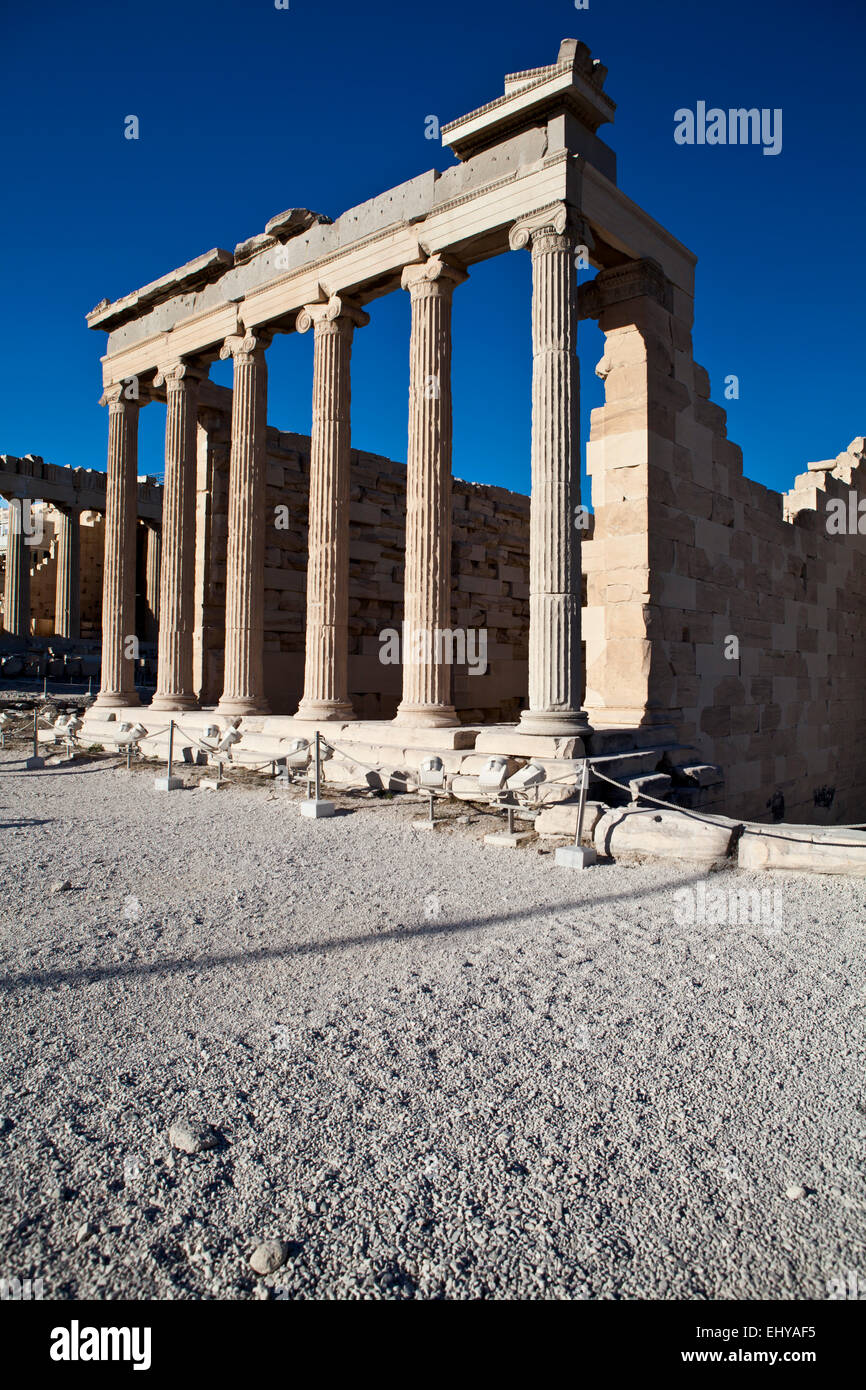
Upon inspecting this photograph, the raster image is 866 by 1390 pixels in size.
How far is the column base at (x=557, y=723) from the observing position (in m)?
9.35

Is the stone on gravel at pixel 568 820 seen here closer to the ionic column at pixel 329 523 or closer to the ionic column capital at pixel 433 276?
the ionic column at pixel 329 523

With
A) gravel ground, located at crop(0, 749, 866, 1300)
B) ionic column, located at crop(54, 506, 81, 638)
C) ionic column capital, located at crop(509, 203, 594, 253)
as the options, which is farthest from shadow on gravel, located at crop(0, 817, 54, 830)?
ionic column, located at crop(54, 506, 81, 638)

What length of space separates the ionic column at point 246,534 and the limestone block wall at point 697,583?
224 inches

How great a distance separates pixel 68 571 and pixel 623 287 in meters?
26.9

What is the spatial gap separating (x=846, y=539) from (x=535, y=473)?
9.58 m

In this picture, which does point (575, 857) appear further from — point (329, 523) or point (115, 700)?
point (115, 700)

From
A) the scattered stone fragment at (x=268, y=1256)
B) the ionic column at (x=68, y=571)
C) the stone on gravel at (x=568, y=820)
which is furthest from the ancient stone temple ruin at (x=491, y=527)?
the ionic column at (x=68, y=571)

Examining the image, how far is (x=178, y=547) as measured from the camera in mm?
15289

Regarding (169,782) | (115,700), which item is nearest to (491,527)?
(115,700)

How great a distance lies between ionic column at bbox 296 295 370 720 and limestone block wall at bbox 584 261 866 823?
147 inches

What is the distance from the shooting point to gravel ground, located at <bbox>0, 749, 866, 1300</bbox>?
2.34 m

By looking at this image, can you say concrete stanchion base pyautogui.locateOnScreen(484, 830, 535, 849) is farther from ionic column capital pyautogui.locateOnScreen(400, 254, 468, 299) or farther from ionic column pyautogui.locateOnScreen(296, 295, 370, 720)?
ionic column capital pyautogui.locateOnScreen(400, 254, 468, 299)

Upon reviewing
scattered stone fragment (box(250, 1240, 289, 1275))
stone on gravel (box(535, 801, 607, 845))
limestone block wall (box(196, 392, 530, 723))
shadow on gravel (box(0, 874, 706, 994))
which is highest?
limestone block wall (box(196, 392, 530, 723))
